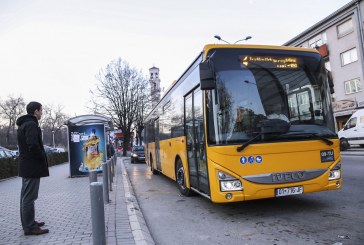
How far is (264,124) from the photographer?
5945mm

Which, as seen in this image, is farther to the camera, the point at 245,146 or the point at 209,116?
the point at 209,116

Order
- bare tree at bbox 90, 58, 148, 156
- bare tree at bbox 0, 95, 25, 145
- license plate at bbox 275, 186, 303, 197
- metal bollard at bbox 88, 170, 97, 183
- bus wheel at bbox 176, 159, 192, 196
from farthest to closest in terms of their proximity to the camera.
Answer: bare tree at bbox 0, 95, 25, 145 → bare tree at bbox 90, 58, 148, 156 → bus wheel at bbox 176, 159, 192, 196 → metal bollard at bbox 88, 170, 97, 183 → license plate at bbox 275, 186, 303, 197

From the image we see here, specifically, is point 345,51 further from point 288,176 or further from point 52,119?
point 52,119

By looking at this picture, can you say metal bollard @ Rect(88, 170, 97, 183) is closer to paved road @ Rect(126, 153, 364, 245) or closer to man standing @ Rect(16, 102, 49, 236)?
man standing @ Rect(16, 102, 49, 236)

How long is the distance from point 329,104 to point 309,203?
212 centimetres

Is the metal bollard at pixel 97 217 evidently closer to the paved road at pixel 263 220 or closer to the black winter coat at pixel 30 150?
the paved road at pixel 263 220

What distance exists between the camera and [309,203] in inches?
281

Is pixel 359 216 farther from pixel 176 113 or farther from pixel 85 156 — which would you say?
pixel 85 156

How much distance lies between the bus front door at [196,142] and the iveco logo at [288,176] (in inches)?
49.1

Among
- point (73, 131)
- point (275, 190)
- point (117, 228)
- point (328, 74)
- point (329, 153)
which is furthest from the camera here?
point (73, 131)

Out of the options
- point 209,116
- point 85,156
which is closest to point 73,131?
point 85,156

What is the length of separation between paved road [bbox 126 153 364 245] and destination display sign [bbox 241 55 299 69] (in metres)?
2.74

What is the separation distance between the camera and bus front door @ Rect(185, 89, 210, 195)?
6.74 m

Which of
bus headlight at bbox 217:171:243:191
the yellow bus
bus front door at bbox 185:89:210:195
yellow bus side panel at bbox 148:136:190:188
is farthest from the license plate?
yellow bus side panel at bbox 148:136:190:188
